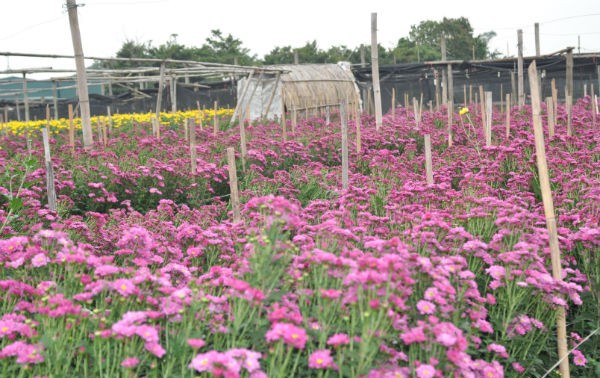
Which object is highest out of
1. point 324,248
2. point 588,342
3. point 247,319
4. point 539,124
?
point 539,124

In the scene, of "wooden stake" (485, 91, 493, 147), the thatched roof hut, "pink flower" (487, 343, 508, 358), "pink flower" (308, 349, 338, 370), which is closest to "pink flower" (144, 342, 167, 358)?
"pink flower" (308, 349, 338, 370)

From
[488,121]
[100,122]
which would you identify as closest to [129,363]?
[488,121]

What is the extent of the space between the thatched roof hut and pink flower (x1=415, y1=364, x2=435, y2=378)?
21743 millimetres

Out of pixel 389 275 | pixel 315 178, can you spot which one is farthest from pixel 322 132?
pixel 389 275

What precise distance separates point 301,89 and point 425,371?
982 inches

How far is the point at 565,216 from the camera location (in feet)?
15.0

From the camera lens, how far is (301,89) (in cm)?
2711

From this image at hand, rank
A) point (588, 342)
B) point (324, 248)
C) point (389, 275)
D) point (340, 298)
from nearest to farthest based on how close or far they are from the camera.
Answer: point (389, 275) → point (340, 298) → point (324, 248) → point (588, 342)

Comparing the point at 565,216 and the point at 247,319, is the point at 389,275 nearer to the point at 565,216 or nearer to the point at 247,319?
the point at 247,319

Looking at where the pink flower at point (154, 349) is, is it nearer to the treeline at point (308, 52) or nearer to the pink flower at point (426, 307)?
the pink flower at point (426, 307)

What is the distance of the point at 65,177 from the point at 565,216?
200 inches

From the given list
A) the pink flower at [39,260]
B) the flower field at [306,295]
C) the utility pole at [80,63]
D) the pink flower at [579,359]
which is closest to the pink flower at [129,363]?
the flower field at [306,295]

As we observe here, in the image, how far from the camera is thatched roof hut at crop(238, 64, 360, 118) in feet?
85.0

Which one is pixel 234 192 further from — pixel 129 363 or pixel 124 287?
pixel 129 363
